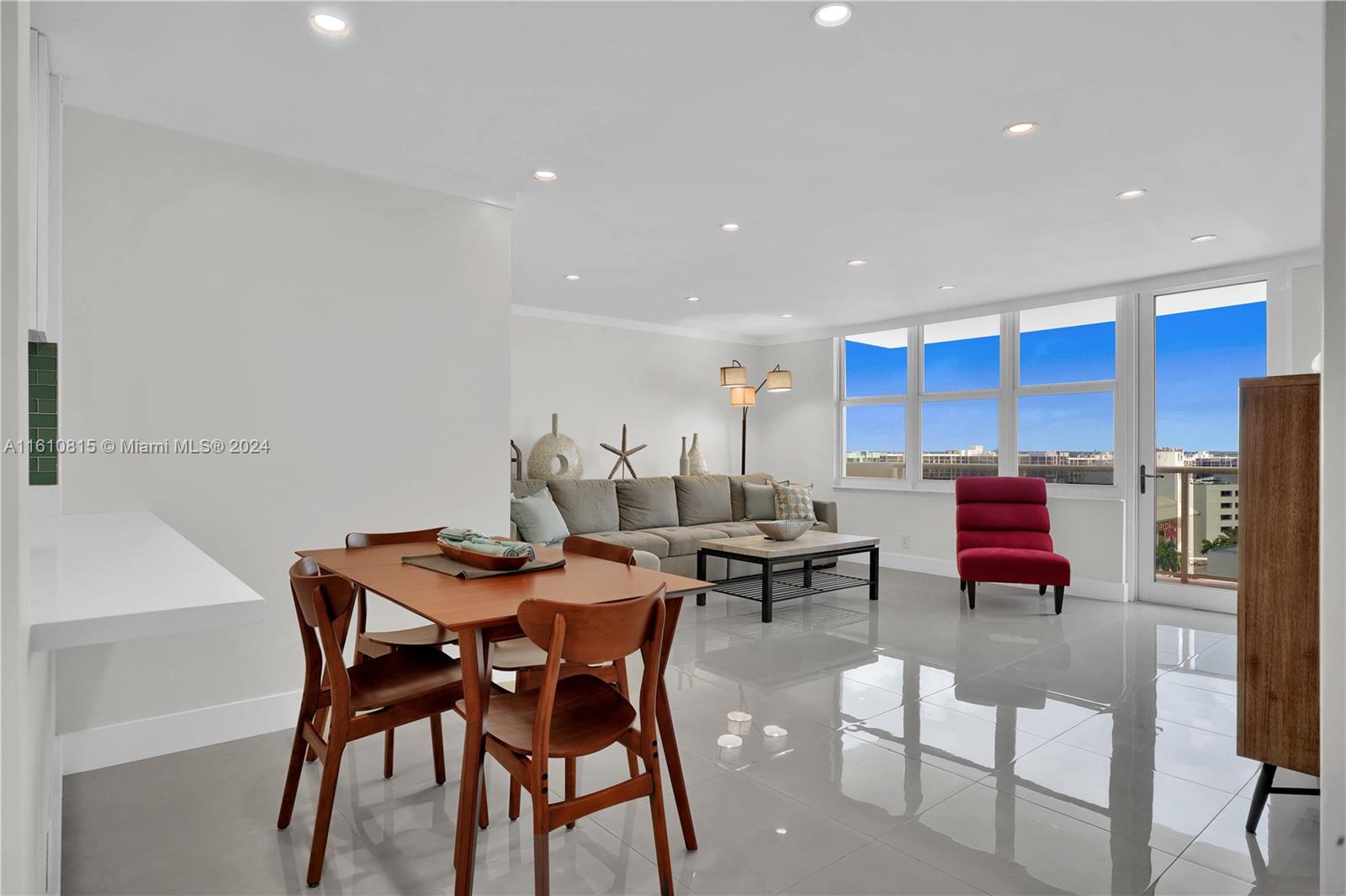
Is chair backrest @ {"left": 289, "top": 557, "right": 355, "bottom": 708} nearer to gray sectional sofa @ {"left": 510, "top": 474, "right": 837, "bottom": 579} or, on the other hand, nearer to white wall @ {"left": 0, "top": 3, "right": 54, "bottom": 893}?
white wall @ {"left": 0, "top": 3, "right": 54, "bottom": 893}

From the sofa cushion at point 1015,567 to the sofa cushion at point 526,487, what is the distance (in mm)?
3239

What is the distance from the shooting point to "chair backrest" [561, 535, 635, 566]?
2.51 meters

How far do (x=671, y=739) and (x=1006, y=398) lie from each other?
533cm

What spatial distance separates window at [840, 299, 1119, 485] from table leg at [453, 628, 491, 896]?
5.56 metres

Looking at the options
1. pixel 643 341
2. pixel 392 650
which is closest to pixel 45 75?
pixel 392 650

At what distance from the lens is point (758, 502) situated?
23.1ft

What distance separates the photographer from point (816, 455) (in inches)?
304

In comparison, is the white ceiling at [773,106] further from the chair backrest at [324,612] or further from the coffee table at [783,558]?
the coffee table at [783,558]

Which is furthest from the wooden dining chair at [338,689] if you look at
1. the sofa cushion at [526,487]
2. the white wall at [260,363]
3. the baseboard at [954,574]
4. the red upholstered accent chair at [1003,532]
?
the baseboard at [954,574]

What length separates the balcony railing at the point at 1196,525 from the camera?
17.1ft

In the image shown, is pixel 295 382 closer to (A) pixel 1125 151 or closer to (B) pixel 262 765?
(B) pixel 262 765

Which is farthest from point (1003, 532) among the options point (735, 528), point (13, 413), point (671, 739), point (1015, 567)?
point (13, 413)

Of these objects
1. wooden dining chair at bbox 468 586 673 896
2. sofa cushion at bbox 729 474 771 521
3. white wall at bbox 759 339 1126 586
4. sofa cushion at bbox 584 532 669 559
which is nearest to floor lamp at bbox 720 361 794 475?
sofa cushion at bbox 729 474 771 521

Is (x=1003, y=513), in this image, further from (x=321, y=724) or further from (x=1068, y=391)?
(x=321, y=724)
